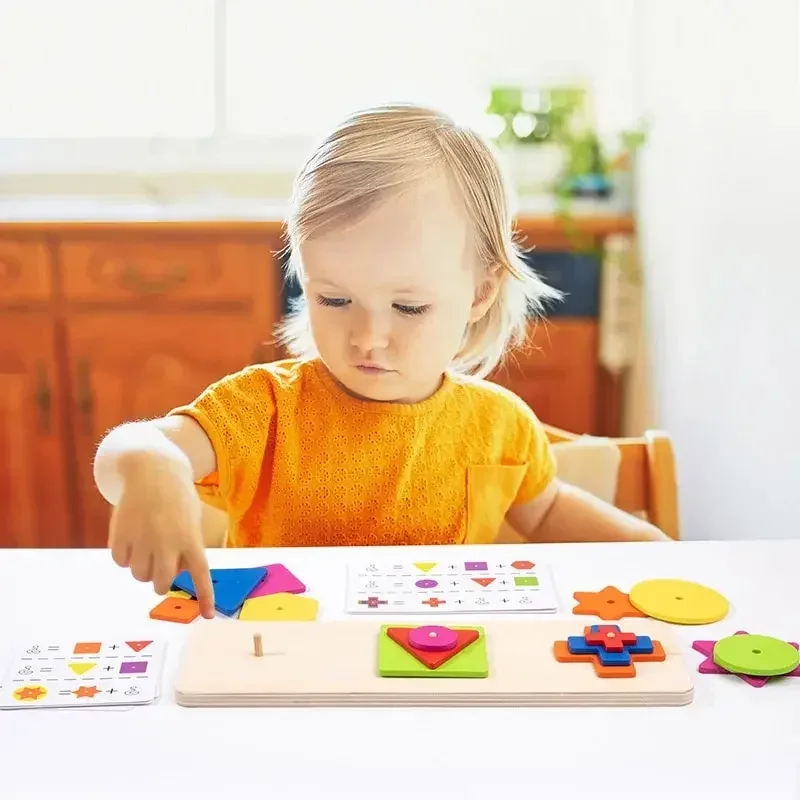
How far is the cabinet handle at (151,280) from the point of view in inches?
72.2

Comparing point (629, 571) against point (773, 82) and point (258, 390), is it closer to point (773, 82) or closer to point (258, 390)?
point (258, 390)

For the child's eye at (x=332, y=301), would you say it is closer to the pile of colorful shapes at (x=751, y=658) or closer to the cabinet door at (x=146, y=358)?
the pile of colorful shapes at (x=751, y=658)

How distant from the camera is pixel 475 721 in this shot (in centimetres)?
52

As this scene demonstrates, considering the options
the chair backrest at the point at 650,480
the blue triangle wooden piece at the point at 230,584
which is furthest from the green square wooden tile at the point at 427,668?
the chair backrest at the point at 650,480

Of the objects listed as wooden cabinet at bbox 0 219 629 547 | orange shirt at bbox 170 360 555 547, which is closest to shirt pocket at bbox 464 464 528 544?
orange shirt at bbox 170 360 555 547

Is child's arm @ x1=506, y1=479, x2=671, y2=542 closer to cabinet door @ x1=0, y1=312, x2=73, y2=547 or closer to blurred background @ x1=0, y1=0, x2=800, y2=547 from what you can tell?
blurred background @ x1=0, y1=0, x2=800, y2=547

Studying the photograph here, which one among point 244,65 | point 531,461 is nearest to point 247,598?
point 531,461

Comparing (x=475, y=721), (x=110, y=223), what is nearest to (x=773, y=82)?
(x=475, y=721)

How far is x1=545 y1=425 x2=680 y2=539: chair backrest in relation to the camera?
1.01m

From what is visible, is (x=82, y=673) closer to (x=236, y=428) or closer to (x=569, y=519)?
(x=236, y=428)

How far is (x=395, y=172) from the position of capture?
0.70 metres

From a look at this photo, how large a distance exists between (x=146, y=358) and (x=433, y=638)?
136cm

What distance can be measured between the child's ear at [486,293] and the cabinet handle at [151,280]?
3.66 ft

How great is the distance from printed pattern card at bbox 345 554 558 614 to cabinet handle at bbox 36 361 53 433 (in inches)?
51.4
